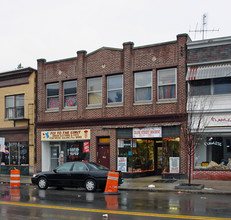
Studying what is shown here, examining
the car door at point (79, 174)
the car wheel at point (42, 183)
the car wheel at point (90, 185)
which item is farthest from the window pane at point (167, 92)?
the car wheel at point (42, 183)

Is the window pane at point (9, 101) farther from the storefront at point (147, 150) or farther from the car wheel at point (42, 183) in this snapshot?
the car wheel at point (42, 183)

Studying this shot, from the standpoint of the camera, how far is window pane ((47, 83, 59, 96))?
25.3 metres

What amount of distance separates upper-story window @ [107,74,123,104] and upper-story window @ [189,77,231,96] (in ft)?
15.6

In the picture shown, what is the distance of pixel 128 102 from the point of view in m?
21.9

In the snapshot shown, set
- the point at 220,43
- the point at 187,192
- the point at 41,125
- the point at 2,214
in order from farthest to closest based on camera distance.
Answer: the point at 41,125, the point at 220,43, the point at 187,192, the point at 2,214

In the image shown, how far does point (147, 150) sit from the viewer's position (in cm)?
2303

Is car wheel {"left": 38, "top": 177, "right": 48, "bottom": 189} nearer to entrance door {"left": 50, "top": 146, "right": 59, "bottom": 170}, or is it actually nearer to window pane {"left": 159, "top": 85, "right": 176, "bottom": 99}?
entrance door {"left": 50, "top": 146, "right": 59, "bottom": 170}

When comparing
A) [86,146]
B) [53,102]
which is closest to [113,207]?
[86,146]

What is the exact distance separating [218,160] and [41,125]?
12779 mm

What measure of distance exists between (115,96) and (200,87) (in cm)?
570

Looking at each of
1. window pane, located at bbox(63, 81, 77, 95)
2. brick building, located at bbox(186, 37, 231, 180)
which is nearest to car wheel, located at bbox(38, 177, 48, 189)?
brick building, located at bbox(186, 37, 231, 180)

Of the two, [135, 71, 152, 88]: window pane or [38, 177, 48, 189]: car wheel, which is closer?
[38, 177, 48, 189]: car wheel

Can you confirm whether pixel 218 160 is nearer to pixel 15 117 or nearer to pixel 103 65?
pixel 103 65

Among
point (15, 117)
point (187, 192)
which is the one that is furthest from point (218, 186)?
point (15, 117)
